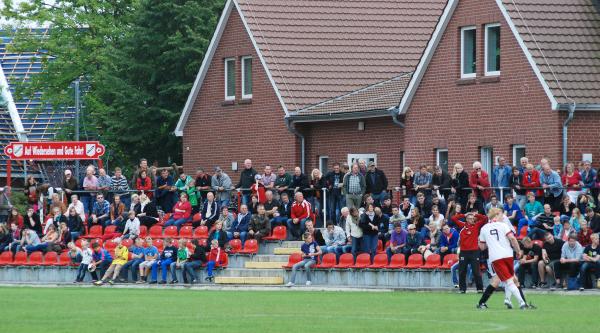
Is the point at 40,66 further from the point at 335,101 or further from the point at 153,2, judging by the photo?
the point at 335,101

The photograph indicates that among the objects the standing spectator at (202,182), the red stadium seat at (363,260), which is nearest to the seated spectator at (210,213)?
the standing spectator at (202,182)

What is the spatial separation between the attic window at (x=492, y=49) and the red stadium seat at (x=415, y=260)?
6.25 metres

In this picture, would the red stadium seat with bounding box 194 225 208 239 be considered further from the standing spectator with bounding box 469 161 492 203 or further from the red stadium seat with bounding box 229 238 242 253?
the standing spectator with bounding box 469 161 492 203

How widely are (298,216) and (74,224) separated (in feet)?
23.8

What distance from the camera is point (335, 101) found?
47.7 m

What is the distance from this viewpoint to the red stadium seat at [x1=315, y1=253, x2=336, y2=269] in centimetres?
3828

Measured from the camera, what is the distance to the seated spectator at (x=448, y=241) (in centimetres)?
3603

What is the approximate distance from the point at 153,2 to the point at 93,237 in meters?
15.4

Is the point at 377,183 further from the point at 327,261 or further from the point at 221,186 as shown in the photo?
the point at 221,186

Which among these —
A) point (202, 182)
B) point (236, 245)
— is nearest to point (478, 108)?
point (236, 245)

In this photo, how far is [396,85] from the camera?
4709 cm

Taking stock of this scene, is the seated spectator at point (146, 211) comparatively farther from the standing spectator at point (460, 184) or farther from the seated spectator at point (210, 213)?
the standing spectator at point (460, 184)

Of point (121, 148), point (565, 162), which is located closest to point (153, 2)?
point (121, 148)

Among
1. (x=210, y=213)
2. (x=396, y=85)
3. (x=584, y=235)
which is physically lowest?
Result: (x=584, y=235)
